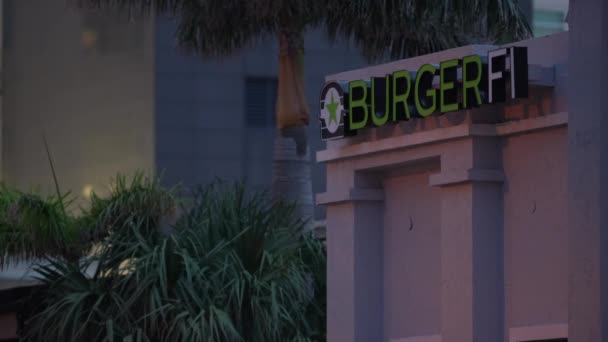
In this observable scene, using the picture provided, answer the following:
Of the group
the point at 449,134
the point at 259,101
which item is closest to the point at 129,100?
the point at 259,101

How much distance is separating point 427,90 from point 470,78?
81 cm

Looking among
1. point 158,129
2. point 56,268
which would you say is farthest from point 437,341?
point 158,129

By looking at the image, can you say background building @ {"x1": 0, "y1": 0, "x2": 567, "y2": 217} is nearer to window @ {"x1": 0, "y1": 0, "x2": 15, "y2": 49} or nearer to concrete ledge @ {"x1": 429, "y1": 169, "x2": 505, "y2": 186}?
window @ {"x1": 0, "y1": 0, "x2": 15, "y2": 49}

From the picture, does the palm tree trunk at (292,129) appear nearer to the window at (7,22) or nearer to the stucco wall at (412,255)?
the stucco wall at (412,255)

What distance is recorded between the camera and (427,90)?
18.7 meters

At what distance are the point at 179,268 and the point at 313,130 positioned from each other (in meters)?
19.5

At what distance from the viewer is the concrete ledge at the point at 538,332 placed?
1731 centimetres

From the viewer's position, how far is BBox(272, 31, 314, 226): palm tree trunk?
27.3 m

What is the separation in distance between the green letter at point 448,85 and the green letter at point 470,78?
7.0 inches

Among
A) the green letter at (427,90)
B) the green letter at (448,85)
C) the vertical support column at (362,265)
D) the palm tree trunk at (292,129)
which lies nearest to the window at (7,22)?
the palm tree trunk at (292,129)

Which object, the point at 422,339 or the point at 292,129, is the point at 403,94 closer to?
the point at 422,339

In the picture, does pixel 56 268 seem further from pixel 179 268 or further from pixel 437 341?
pixel 437 341

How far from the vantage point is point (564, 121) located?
1730 cm

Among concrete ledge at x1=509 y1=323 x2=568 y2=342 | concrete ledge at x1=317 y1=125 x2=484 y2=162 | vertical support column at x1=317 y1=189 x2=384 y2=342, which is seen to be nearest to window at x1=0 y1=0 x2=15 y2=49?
concrete ledge at x1=317 y1=125 x2=484 y2=162
